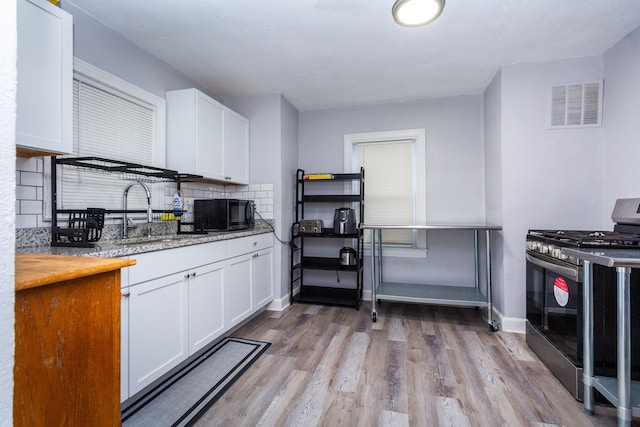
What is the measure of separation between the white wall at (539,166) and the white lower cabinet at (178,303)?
2350 millimetres

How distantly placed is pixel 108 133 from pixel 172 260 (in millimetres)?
1075

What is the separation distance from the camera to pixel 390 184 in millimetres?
3639

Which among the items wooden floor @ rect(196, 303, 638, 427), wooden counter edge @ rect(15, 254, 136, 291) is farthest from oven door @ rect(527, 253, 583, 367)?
wooden counter edge @ rect(15, 254, 136, 291)

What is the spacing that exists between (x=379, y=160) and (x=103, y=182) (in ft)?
9.04

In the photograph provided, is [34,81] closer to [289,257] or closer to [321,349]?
[321,349]

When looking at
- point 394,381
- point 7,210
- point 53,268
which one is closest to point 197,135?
point 53,268

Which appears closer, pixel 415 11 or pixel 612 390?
pixel 612 390

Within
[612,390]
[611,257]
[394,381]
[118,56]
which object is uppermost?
[118,56]

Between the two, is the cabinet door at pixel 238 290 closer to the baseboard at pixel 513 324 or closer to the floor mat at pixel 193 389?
the floor mat at pixel 193 389

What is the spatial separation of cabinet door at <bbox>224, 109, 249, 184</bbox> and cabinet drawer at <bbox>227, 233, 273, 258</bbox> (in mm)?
657

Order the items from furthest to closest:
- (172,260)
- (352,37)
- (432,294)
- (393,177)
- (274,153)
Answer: (393,177) < (274,153) < (432,294) < (352,37) < (172,260)

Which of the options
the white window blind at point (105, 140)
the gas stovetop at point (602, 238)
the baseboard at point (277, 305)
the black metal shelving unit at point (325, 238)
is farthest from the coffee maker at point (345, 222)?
the white window blind at point (105, 140)

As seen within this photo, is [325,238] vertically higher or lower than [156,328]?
higher

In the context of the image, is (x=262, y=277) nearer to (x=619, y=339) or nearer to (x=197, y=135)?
(x=197, y=135)
